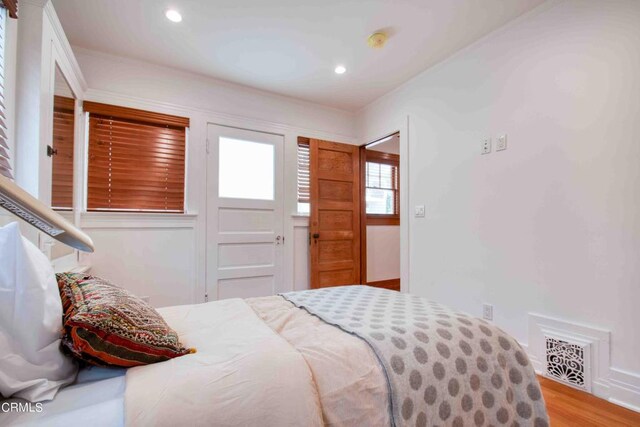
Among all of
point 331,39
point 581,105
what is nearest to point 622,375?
point 581,105

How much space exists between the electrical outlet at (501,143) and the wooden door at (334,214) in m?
1.80

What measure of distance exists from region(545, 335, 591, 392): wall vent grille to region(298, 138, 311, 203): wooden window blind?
8.54ft

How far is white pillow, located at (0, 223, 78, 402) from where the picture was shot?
2.24 feet

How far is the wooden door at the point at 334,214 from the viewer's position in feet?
11.6

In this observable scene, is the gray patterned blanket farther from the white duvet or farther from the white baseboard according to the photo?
the white baseboard

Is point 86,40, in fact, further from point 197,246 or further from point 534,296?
point 534,296

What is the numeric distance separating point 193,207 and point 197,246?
1.31ft

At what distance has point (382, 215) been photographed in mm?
4809

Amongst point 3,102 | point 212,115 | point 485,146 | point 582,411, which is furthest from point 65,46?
point 582,411

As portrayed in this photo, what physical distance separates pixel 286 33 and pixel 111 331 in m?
2.37

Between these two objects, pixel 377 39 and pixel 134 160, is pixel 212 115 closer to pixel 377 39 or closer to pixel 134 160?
pixel 134 160

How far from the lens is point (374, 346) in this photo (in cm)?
100

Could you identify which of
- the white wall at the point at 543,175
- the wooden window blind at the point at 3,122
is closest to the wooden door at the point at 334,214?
the white wall at the point at 543,175

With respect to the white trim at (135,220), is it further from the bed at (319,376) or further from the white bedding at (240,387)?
the white bedding at (240,387)
